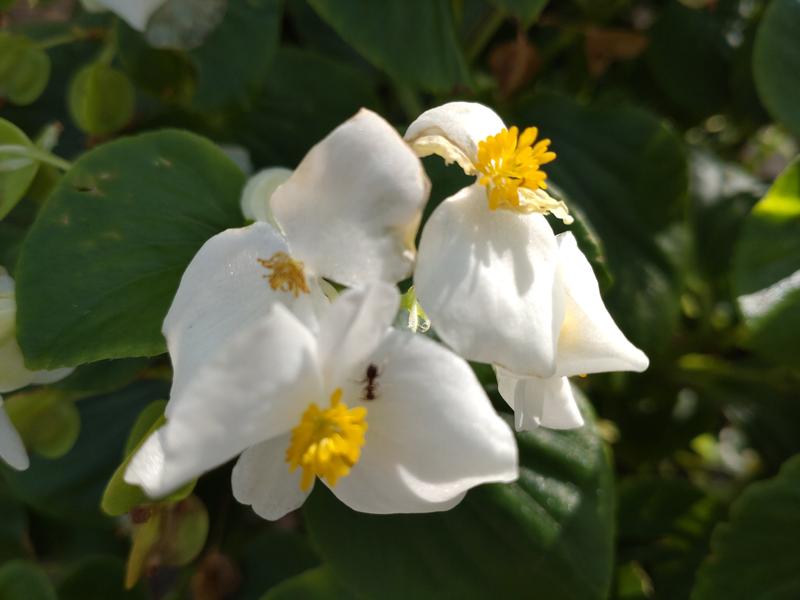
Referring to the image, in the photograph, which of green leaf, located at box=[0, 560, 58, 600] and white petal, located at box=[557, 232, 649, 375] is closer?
white petal, located at box=[557, 232, 649, 375]

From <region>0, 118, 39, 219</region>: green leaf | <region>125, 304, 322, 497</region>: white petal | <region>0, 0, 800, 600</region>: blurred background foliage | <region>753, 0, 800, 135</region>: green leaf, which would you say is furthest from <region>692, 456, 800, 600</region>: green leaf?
<region>0, 118, 39, 219</region>: green leaf

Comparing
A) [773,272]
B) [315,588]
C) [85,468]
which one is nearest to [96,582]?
[85,468]

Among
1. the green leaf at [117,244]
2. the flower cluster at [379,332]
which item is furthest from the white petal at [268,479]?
the green leaf at [117,244]

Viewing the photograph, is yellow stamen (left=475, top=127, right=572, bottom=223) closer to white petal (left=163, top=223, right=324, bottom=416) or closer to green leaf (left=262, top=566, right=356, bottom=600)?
white petal (left=163, top=223, right=324, bottom=416)

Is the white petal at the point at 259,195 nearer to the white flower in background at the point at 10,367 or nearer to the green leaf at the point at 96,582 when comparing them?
the white flower in background at the point at 10,367

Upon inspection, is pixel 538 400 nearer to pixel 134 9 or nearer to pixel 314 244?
pixel 314 244
